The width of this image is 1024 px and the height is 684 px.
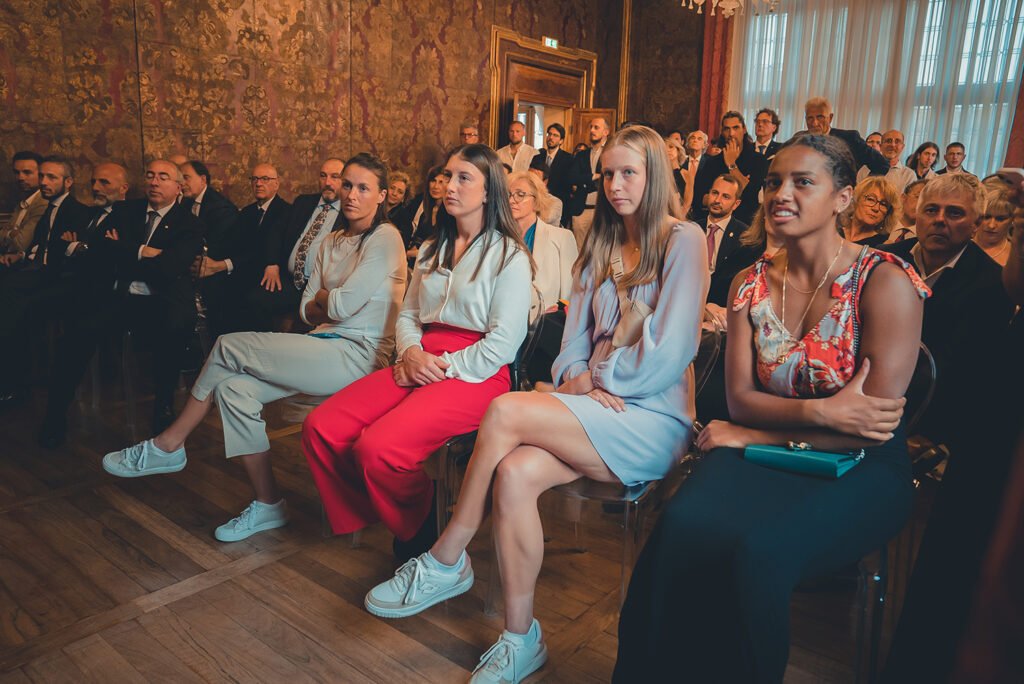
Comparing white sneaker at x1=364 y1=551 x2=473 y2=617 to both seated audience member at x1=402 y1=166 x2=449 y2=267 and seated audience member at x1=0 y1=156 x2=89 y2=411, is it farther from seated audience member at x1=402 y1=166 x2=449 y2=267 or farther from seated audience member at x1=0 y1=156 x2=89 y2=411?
seated audience member at x1=402 y1=166 x2=449 y2=267

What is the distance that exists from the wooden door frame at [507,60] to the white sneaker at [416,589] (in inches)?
283

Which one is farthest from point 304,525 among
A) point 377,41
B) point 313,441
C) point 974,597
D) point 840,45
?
point 840,45

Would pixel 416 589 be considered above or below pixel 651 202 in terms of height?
below

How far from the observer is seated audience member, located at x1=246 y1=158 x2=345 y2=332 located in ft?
13.6

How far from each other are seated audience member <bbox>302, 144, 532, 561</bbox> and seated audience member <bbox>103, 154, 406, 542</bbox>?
0.26m

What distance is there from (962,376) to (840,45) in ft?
27.1

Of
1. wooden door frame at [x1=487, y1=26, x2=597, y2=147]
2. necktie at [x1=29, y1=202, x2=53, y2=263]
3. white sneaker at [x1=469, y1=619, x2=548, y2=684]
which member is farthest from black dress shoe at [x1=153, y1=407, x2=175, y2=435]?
wooden door frame at [x1=487, y1=26, x2=597, y2=147]

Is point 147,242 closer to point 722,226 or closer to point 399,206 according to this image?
point 399,206

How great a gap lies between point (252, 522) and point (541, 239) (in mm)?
2043

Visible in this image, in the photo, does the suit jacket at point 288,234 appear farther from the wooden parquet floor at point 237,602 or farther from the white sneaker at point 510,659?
the white sneaker at point 510,659

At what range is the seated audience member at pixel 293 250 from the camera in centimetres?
415

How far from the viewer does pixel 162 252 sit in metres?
3.74

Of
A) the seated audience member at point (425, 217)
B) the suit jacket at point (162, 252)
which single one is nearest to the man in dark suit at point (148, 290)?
the suit jacket at point (162, 252)

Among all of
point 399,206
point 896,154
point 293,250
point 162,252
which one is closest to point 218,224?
point 293,250
